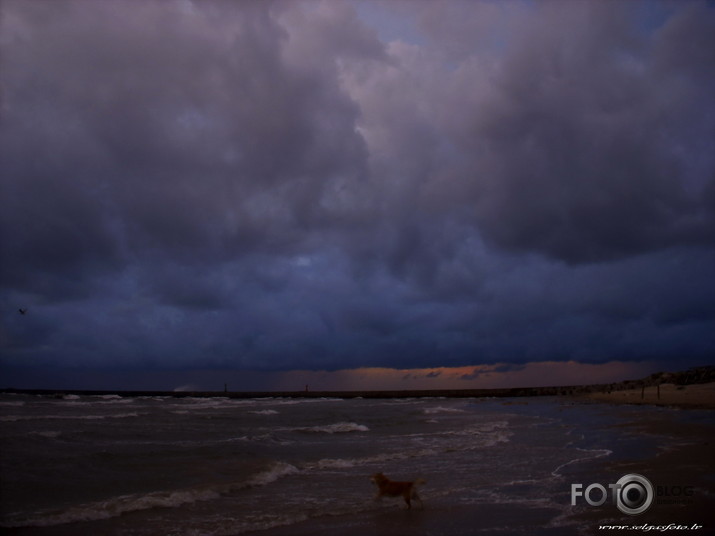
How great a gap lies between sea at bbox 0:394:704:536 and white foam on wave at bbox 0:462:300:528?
3 cm

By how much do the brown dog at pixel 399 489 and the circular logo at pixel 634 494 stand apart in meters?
3.36

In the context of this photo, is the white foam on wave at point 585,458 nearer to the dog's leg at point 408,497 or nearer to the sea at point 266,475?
the sea at point 266,475

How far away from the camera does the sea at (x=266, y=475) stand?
9.73 m

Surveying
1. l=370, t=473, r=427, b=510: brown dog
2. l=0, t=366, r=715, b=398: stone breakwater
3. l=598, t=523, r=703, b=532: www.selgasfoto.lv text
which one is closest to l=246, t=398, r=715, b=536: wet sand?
l=598, t=523, r=703, b=532: www.selgasfoto.lv text

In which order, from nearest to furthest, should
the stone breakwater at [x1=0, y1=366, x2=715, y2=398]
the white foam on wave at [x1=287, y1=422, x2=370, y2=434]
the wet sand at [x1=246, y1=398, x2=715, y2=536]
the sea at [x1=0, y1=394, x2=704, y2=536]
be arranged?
the wet sand at [x1=246, y1=398, x2=715, y2=536] < the sea at [x1=0, y1=394, x2=704, y2=536] < the white foam on wave at [x1=287, y1=422, x2=370, y2=434] < the stone breakwater at [x1=0, y1=366, x2=715, y2=398]

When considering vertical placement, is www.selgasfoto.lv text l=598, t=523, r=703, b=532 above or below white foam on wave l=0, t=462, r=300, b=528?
above

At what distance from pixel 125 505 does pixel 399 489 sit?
215 inches

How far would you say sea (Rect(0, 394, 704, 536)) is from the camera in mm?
9727

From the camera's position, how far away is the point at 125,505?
35.9 feet

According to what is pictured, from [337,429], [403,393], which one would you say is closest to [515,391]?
[403,393]

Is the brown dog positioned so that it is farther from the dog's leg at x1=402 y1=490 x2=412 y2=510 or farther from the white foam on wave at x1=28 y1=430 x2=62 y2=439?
the white foam on wave at x1=28 y1=430 x2=62 y2=439

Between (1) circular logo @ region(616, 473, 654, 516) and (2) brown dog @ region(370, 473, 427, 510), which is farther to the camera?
(2) brown dog @ region(370, 473, 427, 510)

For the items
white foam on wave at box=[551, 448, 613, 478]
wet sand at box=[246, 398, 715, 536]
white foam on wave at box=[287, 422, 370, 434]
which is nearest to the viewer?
wet sand at box=[246, 398, 715, 536]

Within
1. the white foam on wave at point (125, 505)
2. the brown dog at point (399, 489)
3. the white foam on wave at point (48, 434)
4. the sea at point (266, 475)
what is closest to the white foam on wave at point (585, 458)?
the sea at point (266, 475)
